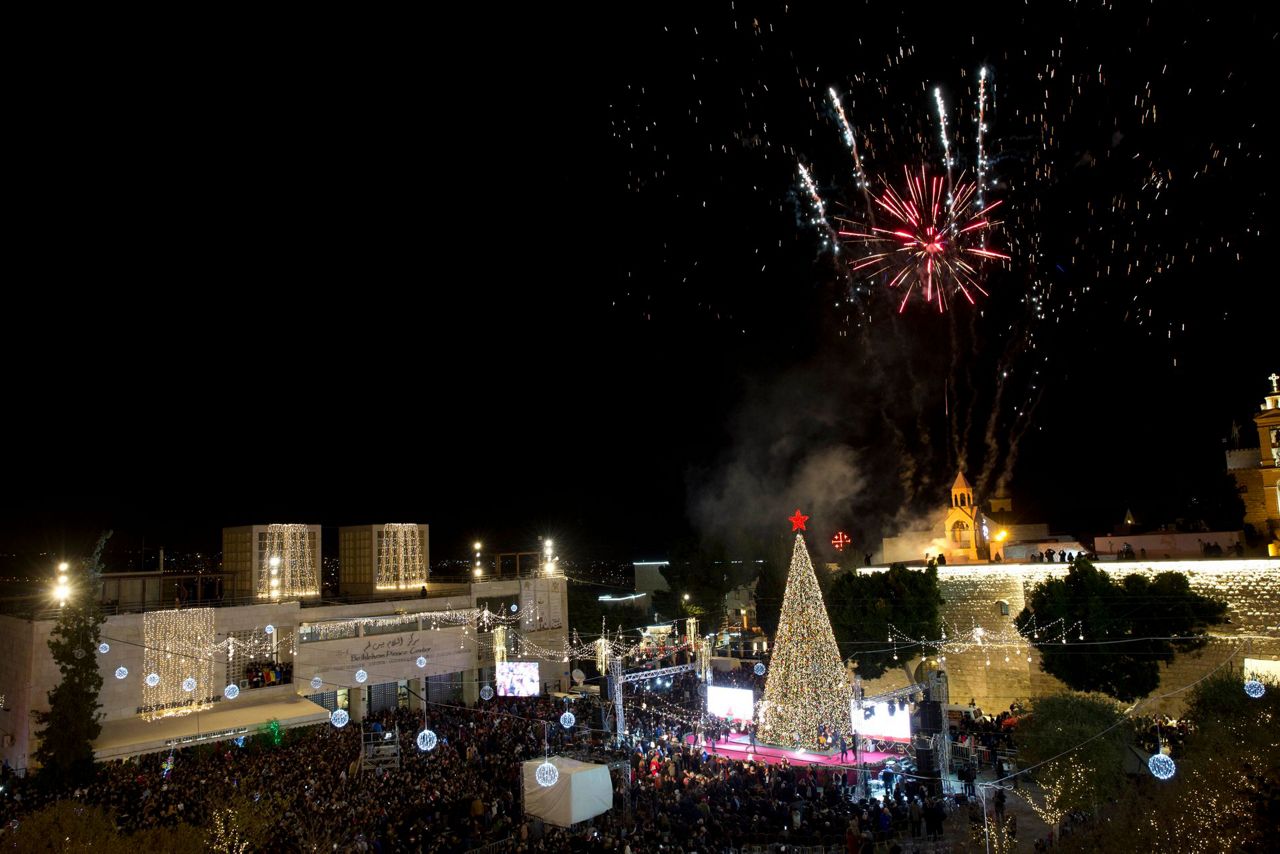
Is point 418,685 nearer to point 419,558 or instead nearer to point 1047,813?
point 419,558

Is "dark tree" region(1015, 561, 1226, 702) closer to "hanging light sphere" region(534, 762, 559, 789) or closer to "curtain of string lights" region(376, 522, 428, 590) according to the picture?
"hanging light sphere" region(534, 762, 559, 789)

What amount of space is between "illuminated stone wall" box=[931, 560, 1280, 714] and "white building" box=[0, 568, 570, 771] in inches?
592

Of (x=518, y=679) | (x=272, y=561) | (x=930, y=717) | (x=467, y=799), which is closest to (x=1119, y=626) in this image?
(x=930, y=717)

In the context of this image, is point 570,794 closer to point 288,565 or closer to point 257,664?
point 257,664

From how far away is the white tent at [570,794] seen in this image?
1484cm

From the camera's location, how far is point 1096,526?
121 feet

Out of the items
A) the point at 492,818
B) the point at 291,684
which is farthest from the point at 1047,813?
the point at 291,684

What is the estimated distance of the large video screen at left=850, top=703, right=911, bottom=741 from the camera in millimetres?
20922

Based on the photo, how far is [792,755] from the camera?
66.5 ft

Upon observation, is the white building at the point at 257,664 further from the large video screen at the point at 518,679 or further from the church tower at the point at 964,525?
the church tower at the point at 964,525

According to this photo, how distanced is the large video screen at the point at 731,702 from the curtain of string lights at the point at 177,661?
14.3m

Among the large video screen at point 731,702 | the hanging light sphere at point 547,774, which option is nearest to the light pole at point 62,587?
the hanging light sphere at point 547,774

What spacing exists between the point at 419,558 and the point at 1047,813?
78.8 ft

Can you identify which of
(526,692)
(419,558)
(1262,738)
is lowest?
(526,692)
